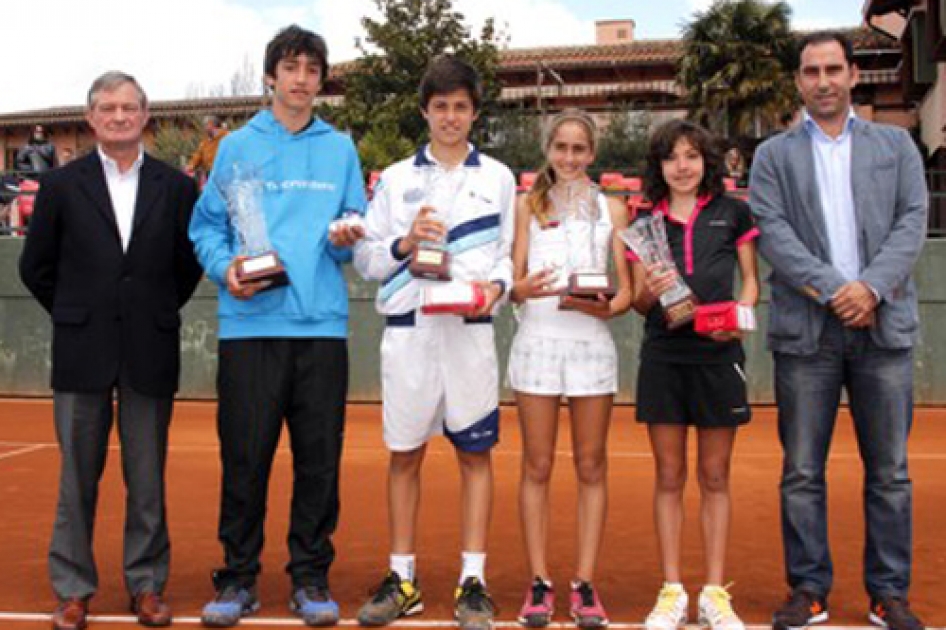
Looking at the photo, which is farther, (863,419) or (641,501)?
(641,501)

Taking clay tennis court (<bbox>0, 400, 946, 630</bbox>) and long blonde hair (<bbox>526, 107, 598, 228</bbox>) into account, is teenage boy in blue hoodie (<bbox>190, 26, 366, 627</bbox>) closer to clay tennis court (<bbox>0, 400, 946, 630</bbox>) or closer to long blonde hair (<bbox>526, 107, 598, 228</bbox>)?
clay tennis court (<bbox>0, 400, 946, 630</bbox>)

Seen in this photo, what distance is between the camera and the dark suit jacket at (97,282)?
15.2ft

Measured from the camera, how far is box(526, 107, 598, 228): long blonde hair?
470 cm

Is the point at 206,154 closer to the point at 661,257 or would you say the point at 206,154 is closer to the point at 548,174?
the point at 548,174

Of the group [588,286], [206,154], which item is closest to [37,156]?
[206,154]

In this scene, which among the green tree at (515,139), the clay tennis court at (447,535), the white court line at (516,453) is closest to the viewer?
the clay tennis court at (447,535)

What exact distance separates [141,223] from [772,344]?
2.55 meters

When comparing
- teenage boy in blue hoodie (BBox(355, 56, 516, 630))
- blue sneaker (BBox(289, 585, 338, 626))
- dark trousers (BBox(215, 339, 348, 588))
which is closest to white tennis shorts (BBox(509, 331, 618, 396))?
teenage boy in blue hoodie (BBox(355, 56, 516, 630))

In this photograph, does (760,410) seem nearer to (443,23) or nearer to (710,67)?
(710,67)

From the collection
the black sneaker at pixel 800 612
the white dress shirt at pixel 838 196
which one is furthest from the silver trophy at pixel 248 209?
the black sneaker at pixel 800 612

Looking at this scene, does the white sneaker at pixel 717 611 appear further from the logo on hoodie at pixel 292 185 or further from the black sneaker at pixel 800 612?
the logo on hoodie at pixel 292 185

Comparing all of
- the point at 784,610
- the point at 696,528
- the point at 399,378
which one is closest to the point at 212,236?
the point at 399,378

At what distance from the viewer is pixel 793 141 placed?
4711mm

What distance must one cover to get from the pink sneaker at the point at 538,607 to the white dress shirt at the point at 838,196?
1671 mm
